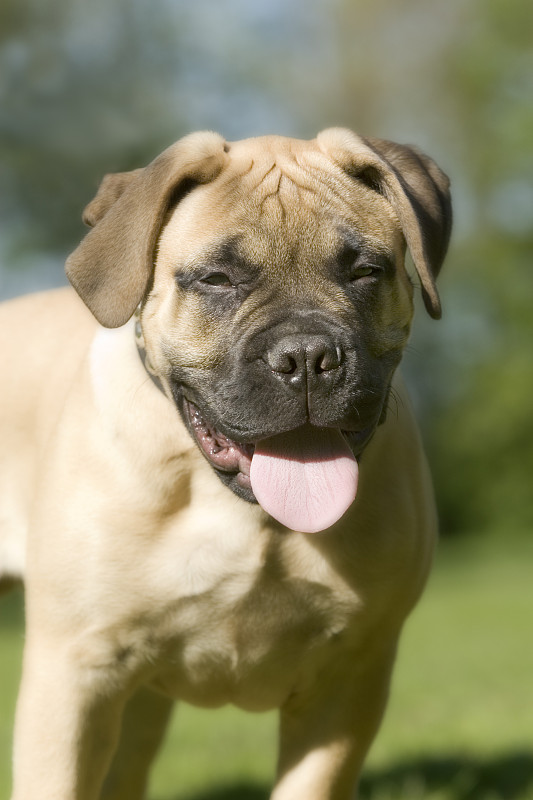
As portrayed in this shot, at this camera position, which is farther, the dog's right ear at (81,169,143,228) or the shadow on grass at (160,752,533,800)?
the shadow on grass at (160,752,533,800)

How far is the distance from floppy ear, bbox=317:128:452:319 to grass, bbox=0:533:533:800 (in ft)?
7.93

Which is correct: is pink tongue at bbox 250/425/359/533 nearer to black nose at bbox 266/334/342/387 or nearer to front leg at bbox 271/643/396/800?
black nose at bbox 266/334/342/387

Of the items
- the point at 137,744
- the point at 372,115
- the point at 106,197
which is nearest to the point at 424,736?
the point at 137,744

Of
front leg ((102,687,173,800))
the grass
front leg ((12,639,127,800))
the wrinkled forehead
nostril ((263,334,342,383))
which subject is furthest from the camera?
the grass

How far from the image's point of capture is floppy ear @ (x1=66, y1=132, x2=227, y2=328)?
3432 mm

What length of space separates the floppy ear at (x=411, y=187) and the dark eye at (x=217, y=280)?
0.61 m

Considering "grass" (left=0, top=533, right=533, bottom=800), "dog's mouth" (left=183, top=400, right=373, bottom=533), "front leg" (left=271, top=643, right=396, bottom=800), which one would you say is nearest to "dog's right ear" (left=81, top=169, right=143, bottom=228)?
"dog's mouth" (left=183, top=400, right=373, bottom=533)

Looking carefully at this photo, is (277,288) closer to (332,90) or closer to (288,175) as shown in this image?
(288,175)

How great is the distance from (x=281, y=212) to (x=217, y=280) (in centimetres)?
28

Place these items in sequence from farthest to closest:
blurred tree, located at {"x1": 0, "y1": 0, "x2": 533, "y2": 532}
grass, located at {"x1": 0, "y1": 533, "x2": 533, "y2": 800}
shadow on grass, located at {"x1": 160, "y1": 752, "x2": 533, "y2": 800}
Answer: blurred tree, located at {"x1": 0, "y1": 0, "x2": 533, "y2": 532} < grass, located at {"x1": 0, "y1": 533, "x2": 533, "y2": 800} < shadow on grass, located at {"x1": 160, "y1": 752, "x2": 533, "y2": 800}

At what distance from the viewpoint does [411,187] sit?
12.4 ft

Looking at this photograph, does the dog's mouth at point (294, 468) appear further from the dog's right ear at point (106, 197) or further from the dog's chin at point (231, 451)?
the dog's right ear at point (106, 197)

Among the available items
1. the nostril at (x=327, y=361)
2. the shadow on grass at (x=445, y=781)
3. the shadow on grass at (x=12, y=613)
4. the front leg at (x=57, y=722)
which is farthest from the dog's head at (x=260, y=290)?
the shadow on grass at (x=12, y=613)

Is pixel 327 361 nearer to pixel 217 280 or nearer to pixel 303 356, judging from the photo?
pixel 303 356
